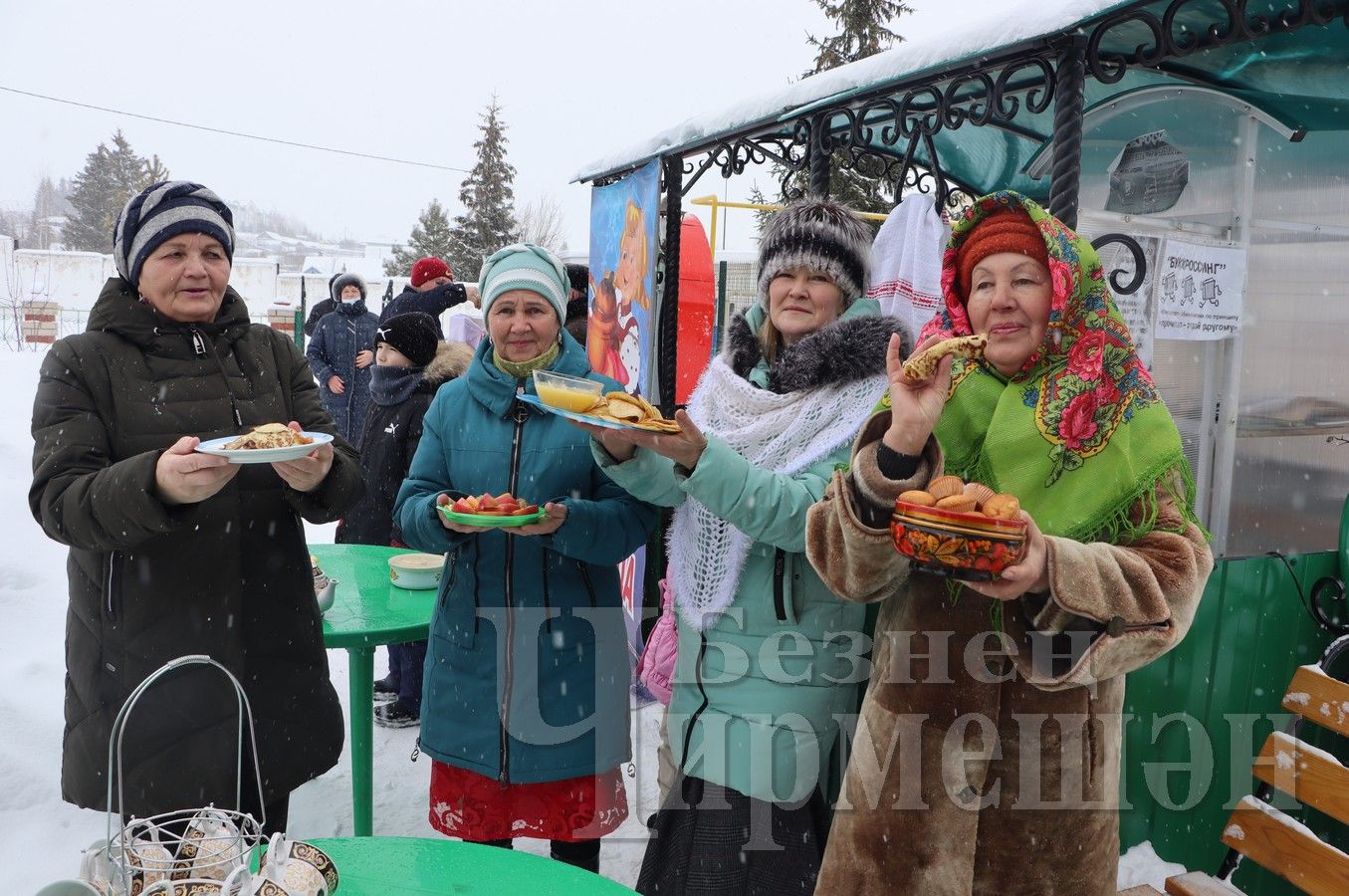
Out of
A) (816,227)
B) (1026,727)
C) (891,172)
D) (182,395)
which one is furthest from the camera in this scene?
(891,172)

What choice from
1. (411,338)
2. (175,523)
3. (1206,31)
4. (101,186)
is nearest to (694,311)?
(411,338)

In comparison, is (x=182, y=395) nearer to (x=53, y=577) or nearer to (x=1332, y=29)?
(x=1332, y=29)

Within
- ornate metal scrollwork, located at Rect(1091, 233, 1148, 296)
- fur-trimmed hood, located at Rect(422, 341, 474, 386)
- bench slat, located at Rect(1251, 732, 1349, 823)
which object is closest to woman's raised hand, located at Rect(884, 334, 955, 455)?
bench slat, located at Rect(1251, 732, 1349, 823)

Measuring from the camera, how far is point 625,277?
19.0 feet

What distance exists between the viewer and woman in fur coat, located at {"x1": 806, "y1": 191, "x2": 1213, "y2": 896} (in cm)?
173

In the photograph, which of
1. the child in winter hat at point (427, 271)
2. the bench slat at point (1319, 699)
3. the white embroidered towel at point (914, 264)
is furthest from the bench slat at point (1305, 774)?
the child in winter hat at point (427, 271)

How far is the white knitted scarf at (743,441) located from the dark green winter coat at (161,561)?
98 cm

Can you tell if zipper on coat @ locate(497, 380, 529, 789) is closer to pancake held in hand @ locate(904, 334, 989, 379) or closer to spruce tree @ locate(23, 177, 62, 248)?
pancake held in hand @ locate(904, 334, 989, 379)

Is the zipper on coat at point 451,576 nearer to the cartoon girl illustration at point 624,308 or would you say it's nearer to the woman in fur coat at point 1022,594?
the woman in fur coat at point 1022,594

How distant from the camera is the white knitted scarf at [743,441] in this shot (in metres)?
2.20

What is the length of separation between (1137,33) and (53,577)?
289 inches

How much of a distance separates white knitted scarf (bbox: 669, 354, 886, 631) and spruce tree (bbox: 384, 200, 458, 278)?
3163 centimetres

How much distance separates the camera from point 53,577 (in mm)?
6293

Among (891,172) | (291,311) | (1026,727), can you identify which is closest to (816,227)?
(1026,727)
